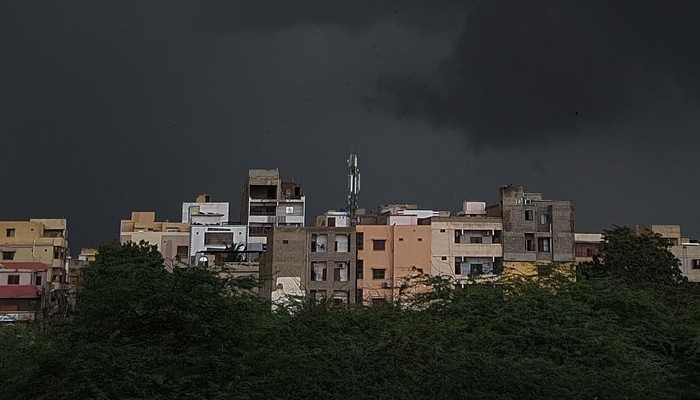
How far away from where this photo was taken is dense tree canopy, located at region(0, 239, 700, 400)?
1485 centimetres

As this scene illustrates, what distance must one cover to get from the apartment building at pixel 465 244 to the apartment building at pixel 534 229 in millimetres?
721

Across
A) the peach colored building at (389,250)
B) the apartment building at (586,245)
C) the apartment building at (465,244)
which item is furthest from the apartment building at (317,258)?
the apartment building at (586,245)

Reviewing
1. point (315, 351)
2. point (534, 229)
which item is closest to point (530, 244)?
point (534, 229)

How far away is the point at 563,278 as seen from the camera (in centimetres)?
2741

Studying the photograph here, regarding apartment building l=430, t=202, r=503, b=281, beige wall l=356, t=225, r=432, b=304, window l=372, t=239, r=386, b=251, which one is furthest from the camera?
apartment building l=430, t=202, r=503, b=281

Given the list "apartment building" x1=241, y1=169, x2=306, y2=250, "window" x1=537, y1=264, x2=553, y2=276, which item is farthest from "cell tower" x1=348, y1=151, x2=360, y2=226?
"window" x1=537, y1=264, x2=553, y2=276

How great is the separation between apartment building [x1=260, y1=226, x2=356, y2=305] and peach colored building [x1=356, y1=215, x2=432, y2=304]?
83 cm

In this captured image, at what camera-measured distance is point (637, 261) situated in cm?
4641

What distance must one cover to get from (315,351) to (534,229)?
3774 centimetres

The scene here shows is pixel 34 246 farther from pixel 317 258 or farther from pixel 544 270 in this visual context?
pixel 544 270

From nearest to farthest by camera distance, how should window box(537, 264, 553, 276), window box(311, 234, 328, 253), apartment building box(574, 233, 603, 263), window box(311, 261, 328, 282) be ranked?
window box(537, 264, 553, 276), window box(311, 261, 328, 282), window box(311, 234, 328, 253), apartment building box(574, 233, 603, 263)

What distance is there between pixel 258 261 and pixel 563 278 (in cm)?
3220

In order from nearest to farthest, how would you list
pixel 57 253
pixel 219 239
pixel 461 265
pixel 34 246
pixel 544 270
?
pixel 544 270 < pixel 461 265 < pixel 34 246 < pixel 57 253 < pixel 219 239

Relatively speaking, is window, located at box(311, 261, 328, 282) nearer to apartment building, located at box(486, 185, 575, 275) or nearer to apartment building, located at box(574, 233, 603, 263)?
apartment building, located at box(486, 185, 575, 275)
